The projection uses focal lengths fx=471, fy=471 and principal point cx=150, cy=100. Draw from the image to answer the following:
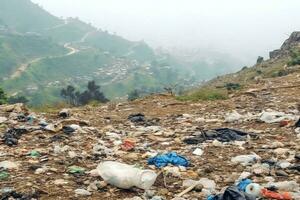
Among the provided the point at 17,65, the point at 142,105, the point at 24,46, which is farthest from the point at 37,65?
the point at 142,105

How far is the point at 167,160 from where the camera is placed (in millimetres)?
6000

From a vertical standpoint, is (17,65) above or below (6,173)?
below

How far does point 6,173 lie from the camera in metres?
5.61

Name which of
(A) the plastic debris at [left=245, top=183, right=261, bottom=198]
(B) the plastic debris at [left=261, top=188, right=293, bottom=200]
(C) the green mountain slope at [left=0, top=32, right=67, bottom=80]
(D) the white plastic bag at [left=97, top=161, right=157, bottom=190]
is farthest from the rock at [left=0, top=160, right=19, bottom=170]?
(C) the green mountain slope at [left=0, top=32, right=67, bottom=80]

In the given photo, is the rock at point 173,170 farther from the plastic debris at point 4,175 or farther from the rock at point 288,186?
the plastic debris at point 4,175

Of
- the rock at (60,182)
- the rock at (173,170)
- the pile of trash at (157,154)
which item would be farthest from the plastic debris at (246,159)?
the rock at (60,182)

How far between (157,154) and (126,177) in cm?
169

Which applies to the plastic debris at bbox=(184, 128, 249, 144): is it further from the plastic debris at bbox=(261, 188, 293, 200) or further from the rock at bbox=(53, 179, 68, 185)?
the plastic debris at bbox=(261, 188, 293, 200)

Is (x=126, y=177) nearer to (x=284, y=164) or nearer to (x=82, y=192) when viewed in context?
(x=82, y=192)

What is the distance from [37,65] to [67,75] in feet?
36.7

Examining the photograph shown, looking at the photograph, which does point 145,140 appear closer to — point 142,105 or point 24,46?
point 142,105

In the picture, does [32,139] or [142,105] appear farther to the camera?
[142,105]

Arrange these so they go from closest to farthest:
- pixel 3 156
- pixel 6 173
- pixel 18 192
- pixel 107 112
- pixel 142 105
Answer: pixel 18 192, pixel 6 173, pixel 3 156, pixel 107 112, pixel 142 105

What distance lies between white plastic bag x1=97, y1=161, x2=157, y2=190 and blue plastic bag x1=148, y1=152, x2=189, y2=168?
0.91 metres
